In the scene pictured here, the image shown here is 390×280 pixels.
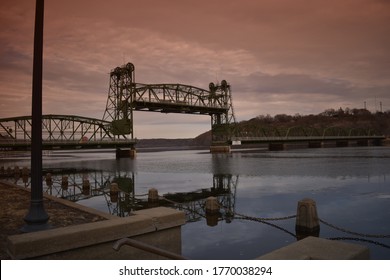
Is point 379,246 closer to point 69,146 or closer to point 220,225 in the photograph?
point 220,225

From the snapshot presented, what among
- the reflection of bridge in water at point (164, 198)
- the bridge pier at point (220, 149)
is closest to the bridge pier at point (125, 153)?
the bridge pier at point (220, 149)

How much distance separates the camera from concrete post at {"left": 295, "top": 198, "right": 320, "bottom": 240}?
40.2ft

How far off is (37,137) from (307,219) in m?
9.51

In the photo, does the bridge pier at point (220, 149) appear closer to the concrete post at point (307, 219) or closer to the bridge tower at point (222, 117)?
the bridge tower at point (222, 117)

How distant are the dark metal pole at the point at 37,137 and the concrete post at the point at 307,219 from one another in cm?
866

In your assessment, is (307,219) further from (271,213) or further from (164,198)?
(164,198)

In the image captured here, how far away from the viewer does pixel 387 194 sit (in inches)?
835

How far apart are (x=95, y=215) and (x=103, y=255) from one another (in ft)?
11.1

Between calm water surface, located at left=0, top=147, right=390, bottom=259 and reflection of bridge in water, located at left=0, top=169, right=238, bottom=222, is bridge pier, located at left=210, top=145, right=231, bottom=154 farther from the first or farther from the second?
calm water surface, located at left=0, top=147, right=390, bottom=259

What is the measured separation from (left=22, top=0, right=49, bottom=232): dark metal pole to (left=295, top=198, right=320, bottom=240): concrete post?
866 centimetres

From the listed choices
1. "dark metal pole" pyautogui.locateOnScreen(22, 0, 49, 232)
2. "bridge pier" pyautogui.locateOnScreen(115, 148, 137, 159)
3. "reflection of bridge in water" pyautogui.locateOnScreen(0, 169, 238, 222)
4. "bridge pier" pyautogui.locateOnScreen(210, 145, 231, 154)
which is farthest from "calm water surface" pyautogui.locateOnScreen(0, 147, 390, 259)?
"bridge pier" pyautogui.locateOnScreen(210, 145, 231, 154)

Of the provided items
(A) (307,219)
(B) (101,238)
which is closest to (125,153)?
(A) (307,219)
